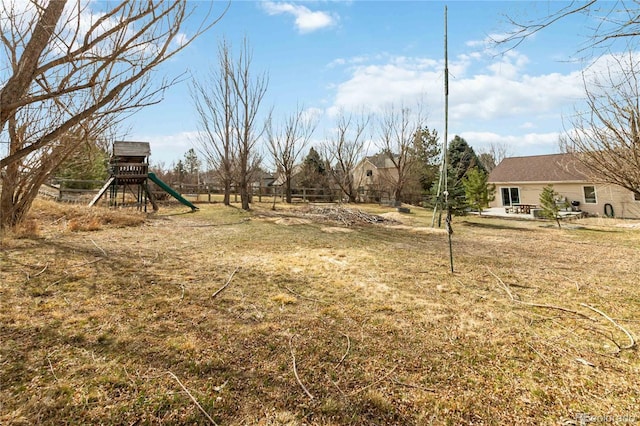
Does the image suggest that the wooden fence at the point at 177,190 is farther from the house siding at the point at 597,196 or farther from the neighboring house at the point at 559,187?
the house siding at the point at 597,196

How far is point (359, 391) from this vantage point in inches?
71.8

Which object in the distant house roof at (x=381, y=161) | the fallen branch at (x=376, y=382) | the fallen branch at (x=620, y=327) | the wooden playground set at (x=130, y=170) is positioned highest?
the distant house roof at (x=381, y=161)

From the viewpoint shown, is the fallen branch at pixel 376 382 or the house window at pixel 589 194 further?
the house window at pixel 589 194

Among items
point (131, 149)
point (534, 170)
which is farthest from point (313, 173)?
point (534, 170)

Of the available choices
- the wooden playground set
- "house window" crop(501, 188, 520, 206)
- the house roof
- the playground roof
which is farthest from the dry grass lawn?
"house window" crop(501, 188, 520, 206)

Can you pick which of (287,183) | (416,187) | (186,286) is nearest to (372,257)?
(186,286)

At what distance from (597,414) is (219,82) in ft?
54.3

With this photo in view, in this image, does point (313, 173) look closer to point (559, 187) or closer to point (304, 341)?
point (559, 187)

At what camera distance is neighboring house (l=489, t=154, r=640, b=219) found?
16.5m

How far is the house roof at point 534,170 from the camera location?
1901cm

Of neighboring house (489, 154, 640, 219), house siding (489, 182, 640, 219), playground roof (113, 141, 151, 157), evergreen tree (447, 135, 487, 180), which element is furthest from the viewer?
evergreen tree (447, 135, 487, 180)

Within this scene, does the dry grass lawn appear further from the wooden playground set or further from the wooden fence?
the wooden fence

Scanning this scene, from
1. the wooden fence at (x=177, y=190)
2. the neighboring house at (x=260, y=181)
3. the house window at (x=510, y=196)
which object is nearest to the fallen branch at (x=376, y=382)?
the wooden fence at (x=177, y=190)

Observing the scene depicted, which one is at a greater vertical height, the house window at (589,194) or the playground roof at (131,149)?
the playground roof at (131,149)
